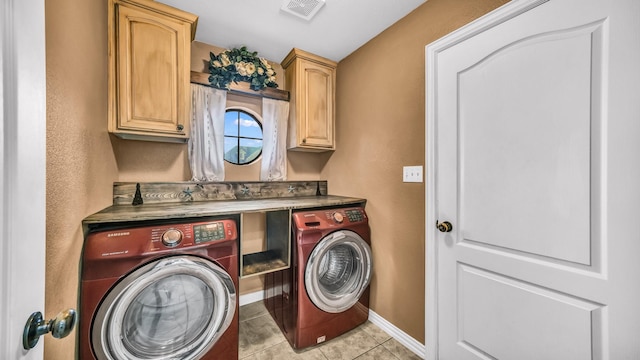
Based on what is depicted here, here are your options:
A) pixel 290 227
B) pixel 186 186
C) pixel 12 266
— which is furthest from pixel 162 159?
pixel 12 266

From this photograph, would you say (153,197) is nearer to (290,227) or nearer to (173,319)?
(173,319)

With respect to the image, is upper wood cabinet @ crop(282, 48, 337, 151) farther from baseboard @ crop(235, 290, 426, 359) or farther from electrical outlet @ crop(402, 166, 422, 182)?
baseboard @ crop(235, 290, 426, 359)

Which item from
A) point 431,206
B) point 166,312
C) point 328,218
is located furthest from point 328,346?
point 431,206

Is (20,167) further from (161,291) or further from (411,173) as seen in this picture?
(411,173)

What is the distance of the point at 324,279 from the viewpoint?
2.04 m

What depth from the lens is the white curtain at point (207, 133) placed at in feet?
6.73

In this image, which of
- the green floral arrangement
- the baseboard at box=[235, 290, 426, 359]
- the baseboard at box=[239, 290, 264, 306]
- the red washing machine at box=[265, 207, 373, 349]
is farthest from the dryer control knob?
the green floral arrangement

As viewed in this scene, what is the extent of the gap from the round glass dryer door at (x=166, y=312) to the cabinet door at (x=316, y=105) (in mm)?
1431

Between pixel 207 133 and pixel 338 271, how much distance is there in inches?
66.6

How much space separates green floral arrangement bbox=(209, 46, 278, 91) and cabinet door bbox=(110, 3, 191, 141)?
13.9 inches

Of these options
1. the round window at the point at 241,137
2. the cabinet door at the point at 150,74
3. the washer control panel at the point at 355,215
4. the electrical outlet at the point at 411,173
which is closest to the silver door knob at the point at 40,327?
the cabinet door at the point at 150,74

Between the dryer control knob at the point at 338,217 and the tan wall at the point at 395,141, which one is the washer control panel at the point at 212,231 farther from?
the tan wall at the point at 395,141

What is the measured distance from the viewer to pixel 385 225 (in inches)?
78.7

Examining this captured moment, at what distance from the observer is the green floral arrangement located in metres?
2.10
